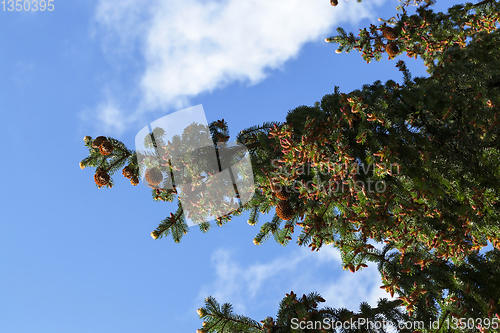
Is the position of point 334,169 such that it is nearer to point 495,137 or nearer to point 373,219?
point 373,219

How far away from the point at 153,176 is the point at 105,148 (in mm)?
854

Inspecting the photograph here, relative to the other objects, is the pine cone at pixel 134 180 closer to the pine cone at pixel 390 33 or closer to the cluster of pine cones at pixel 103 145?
the cluster of pine cones at pixel 103 145

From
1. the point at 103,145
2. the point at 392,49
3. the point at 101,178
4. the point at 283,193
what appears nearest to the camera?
the point at 283,193

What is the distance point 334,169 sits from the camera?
3.43 metres

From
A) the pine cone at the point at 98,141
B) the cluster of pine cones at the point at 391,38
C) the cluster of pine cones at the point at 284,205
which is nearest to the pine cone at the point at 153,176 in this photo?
the pine cone at the point at 98,141

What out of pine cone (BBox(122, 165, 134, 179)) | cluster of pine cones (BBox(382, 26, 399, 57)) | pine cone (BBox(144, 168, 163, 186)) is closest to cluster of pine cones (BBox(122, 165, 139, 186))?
pine cone (BBox(122, 165, 134, 179))

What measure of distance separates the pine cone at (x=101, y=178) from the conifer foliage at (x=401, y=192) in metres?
0.02

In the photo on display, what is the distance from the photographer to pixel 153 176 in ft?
14.1

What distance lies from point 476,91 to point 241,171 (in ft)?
11.2

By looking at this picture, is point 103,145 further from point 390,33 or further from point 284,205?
A: point 390,33

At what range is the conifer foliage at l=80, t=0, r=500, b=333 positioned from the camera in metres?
3.33

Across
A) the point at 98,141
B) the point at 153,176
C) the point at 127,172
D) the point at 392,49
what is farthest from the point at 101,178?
the point at 392,49

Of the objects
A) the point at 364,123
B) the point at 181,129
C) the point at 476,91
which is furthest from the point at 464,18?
the point at 181,129

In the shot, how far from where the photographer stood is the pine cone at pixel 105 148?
14.0ft
